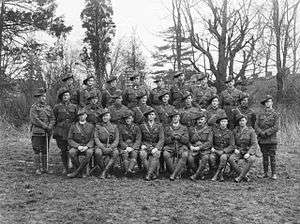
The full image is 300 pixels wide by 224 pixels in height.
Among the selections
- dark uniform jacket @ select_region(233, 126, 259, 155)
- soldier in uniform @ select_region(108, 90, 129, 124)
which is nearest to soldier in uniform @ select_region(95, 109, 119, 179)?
soldier in uniform @ select_region(108, 90, 129, 124)

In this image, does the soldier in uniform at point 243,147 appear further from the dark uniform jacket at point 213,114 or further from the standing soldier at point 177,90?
the standing soldier at point 177,90

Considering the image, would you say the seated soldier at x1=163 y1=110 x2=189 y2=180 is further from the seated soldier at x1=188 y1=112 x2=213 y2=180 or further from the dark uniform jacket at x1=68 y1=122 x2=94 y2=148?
the dark uniform jacket at x1=68 y1=122 x2=94 y2=148

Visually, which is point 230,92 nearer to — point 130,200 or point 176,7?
point 130,200

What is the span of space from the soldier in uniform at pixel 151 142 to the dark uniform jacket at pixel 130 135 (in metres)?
0.11

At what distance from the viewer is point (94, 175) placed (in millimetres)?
8969

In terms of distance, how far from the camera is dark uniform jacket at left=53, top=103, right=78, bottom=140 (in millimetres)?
9250

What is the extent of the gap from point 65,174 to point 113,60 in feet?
83.7

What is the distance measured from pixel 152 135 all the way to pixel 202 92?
77.6 inches

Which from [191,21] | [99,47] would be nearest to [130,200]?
[191,21]

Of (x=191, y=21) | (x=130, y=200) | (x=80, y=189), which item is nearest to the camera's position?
(x=130, y=200)

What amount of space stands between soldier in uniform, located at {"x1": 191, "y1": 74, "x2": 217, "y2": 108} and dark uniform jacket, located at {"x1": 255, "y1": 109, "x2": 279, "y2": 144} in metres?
1.40

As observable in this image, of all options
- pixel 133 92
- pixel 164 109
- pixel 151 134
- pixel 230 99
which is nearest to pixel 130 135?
pixel 151 134

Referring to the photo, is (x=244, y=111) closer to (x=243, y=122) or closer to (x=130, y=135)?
(x=243, y=122)

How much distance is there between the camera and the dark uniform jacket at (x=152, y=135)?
29.8 feet
